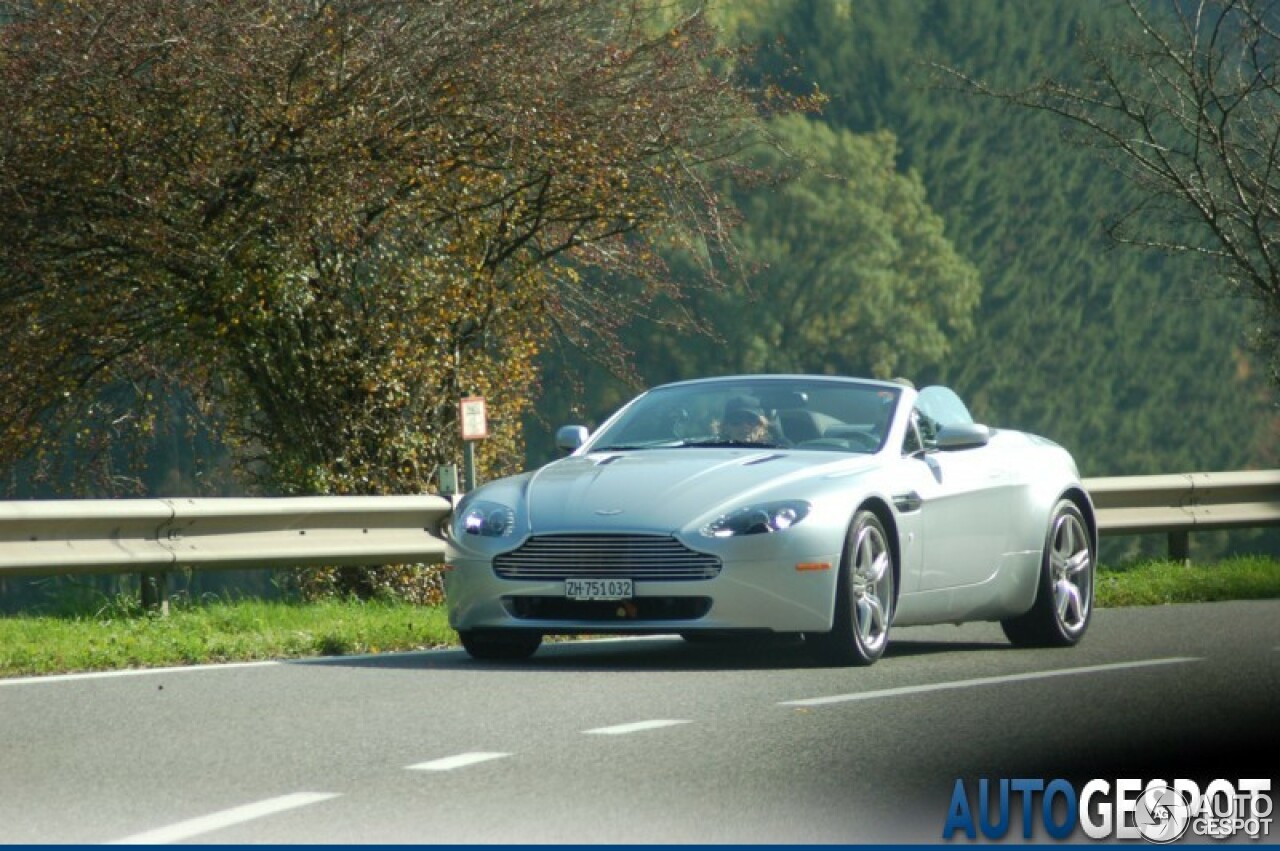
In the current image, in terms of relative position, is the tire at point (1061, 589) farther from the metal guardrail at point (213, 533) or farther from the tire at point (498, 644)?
the metal guardrail at point (213, 533)

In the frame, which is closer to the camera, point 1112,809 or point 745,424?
point 1112,809

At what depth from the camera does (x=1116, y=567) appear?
20500 mm

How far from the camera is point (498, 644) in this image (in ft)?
40.0

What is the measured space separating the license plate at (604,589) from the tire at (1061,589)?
2806 millimetres

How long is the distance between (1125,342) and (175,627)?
184ft

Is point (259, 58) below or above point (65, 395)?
above

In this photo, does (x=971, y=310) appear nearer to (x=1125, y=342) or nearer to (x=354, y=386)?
(x=1125, y=342)

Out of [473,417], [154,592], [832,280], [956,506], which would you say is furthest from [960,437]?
[832,280]

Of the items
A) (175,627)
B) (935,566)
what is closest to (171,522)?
(175,627)

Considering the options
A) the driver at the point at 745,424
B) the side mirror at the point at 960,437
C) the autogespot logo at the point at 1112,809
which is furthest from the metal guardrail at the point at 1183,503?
the autogespot logo at the point at 1112,809

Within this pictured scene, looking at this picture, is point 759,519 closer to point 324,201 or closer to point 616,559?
point 616,559

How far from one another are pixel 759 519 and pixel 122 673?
308 cm

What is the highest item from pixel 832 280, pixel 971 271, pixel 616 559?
pixel 971 271

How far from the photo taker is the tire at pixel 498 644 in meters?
12.1
